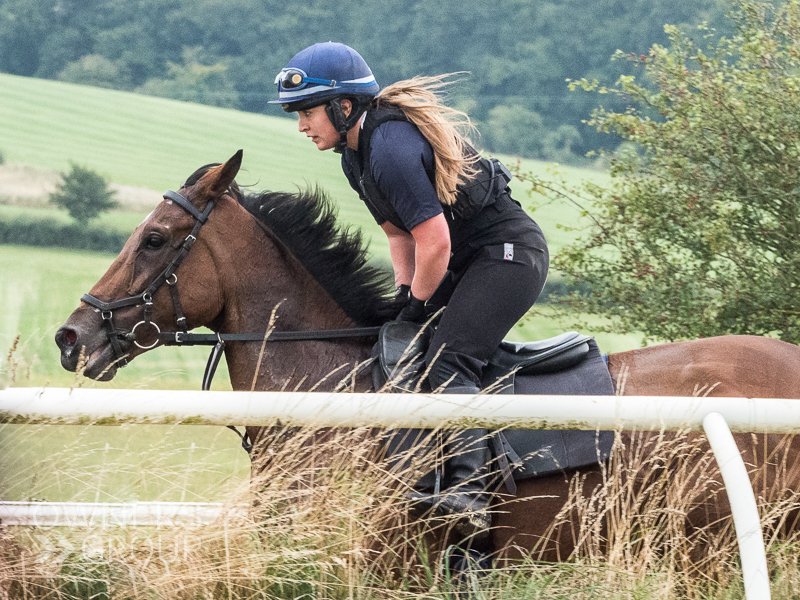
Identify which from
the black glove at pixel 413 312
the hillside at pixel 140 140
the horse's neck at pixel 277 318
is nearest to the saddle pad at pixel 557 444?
the black glove at pixel 413 312

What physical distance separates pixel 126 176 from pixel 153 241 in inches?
820

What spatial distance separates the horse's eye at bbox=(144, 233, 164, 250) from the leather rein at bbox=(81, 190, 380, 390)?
82mm

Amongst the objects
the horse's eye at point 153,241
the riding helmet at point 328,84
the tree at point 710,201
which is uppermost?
the riding helmet at point 328,84

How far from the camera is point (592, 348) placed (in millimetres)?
3004

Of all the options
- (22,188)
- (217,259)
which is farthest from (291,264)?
(22,188)

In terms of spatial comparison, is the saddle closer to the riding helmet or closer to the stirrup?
the stirrup

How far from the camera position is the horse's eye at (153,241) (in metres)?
2.99

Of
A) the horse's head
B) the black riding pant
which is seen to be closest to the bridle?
the horse's head

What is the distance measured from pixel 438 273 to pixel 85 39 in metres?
26.0

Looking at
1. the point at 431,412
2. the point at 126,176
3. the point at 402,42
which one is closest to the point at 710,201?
the point at 431,412

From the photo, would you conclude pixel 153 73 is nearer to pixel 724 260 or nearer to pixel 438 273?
pixel 724 260

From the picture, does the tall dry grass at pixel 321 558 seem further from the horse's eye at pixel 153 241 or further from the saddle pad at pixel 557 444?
the horse's eye at pixel 153 241

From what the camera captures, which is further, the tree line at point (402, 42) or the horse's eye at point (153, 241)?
the tree line at point (402, 42)

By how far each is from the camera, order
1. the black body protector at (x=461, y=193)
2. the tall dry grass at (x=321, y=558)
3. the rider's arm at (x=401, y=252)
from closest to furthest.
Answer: the tall dry grass at (x=321, y=558), the black body protector at (x=461, y=193), the rider's arm at (x=401, y=252)
